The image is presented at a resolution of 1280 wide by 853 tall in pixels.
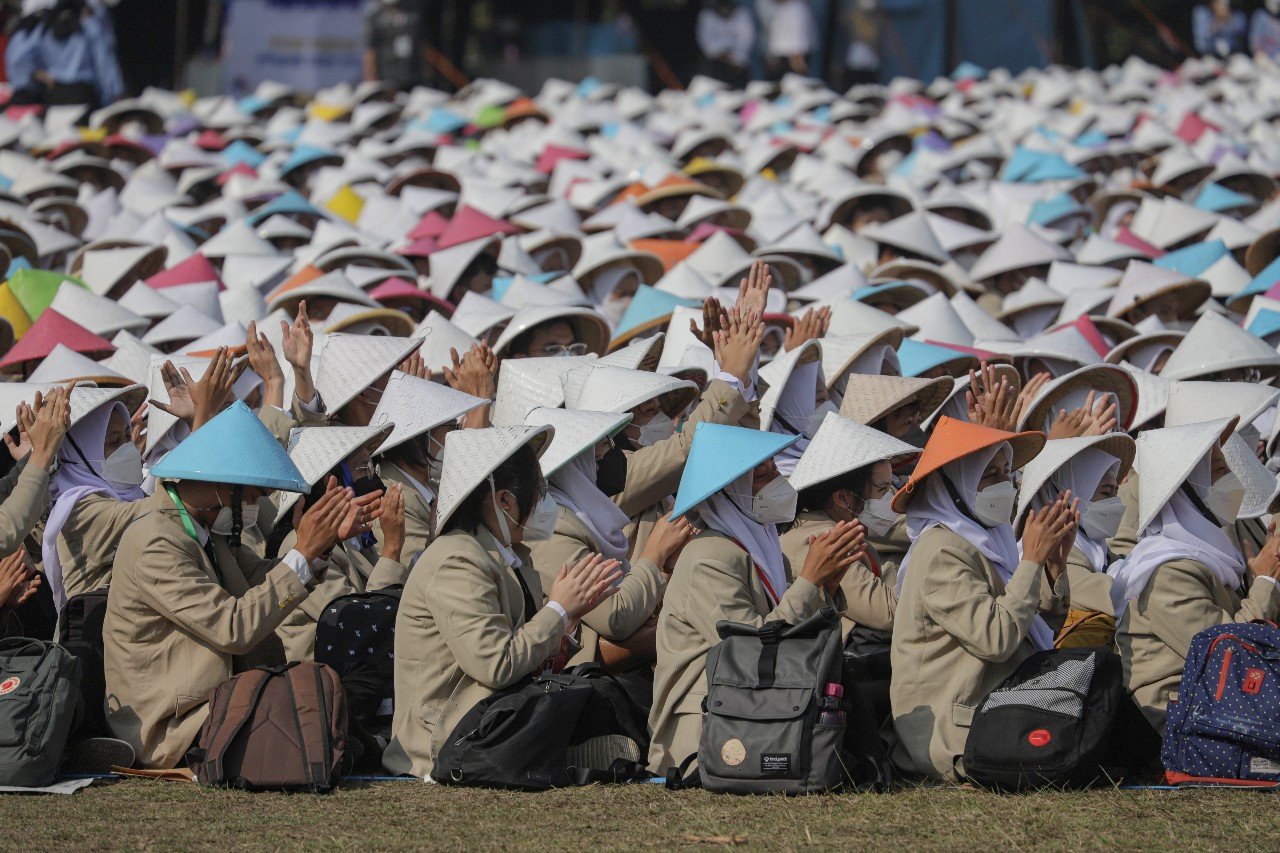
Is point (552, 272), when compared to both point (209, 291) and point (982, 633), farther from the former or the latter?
point (982, 633)

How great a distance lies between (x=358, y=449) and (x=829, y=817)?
2.05m

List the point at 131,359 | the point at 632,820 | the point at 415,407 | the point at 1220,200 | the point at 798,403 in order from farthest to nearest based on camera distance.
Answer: the point at 1220,200, the point at 131,359, the point at 798,403, the point at 415,407, the point at 632,820

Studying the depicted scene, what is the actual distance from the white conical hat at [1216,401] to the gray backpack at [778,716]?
237cm

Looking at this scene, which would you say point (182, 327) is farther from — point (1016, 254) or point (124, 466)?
point (1016, 254)

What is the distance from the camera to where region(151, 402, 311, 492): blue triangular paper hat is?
522 cm

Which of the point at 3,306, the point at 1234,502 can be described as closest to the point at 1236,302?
the point at 1234,502

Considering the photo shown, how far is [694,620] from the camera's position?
534 centimetres

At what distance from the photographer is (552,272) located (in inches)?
415

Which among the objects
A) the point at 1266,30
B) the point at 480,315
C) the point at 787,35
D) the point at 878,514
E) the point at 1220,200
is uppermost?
the point at 878,514

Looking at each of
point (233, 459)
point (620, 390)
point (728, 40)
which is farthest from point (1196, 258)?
point (728, 40)

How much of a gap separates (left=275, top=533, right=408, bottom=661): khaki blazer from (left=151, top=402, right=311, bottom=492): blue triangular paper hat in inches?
20.6

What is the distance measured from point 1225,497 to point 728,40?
1923 centimetres

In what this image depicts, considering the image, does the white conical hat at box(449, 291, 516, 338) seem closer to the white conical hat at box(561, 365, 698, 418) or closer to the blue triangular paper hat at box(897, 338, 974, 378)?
the white conical hat at box(561, 365, 698, 418)

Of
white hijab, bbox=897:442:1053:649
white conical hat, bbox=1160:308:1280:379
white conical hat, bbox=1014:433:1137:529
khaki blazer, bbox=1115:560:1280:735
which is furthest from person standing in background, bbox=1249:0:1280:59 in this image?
white hijab, bbox=897:442:1053:649
